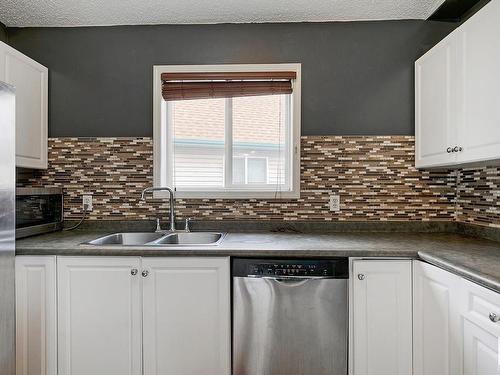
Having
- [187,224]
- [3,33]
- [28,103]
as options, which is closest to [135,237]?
[187,224]

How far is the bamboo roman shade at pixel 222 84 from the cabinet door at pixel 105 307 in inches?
49.0

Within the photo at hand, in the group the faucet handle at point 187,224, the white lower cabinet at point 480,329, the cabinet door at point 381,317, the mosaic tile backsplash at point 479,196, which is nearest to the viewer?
the white lower cabinet at point 480,329

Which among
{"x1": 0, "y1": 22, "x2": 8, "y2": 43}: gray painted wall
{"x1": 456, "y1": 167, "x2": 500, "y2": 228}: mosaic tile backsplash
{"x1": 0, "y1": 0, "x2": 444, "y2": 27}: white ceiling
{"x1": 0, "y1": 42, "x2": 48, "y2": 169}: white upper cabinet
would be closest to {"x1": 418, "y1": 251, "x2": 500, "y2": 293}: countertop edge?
{"x1": 456, "y1": 167, "x2": 500, "y2": 228}: mosaic tile backsplash

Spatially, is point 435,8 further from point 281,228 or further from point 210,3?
point 281,228

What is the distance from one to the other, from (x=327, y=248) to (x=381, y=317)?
1.45 feet

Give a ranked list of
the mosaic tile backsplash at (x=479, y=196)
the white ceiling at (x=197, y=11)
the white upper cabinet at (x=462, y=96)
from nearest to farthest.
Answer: the white upper cabinet at (x=462, y=96) < the mosaic tile backsplash at (x=479, y=196) < the white ceiling at (x=197, y=11)

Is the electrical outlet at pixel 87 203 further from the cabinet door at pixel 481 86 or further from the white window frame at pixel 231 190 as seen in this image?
the cabinet door at pixel 481 86

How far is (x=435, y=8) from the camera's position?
2.11 m

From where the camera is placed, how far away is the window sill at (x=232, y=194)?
2.26 meters

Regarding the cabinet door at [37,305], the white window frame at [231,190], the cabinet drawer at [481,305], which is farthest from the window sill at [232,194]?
the cabinet drawer at [481,305]

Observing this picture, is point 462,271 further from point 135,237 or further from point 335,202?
point 135,237

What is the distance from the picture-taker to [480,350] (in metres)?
1.21

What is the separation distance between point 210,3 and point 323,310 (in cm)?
199

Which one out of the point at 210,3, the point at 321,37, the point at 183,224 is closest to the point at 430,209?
the point at 321,37
